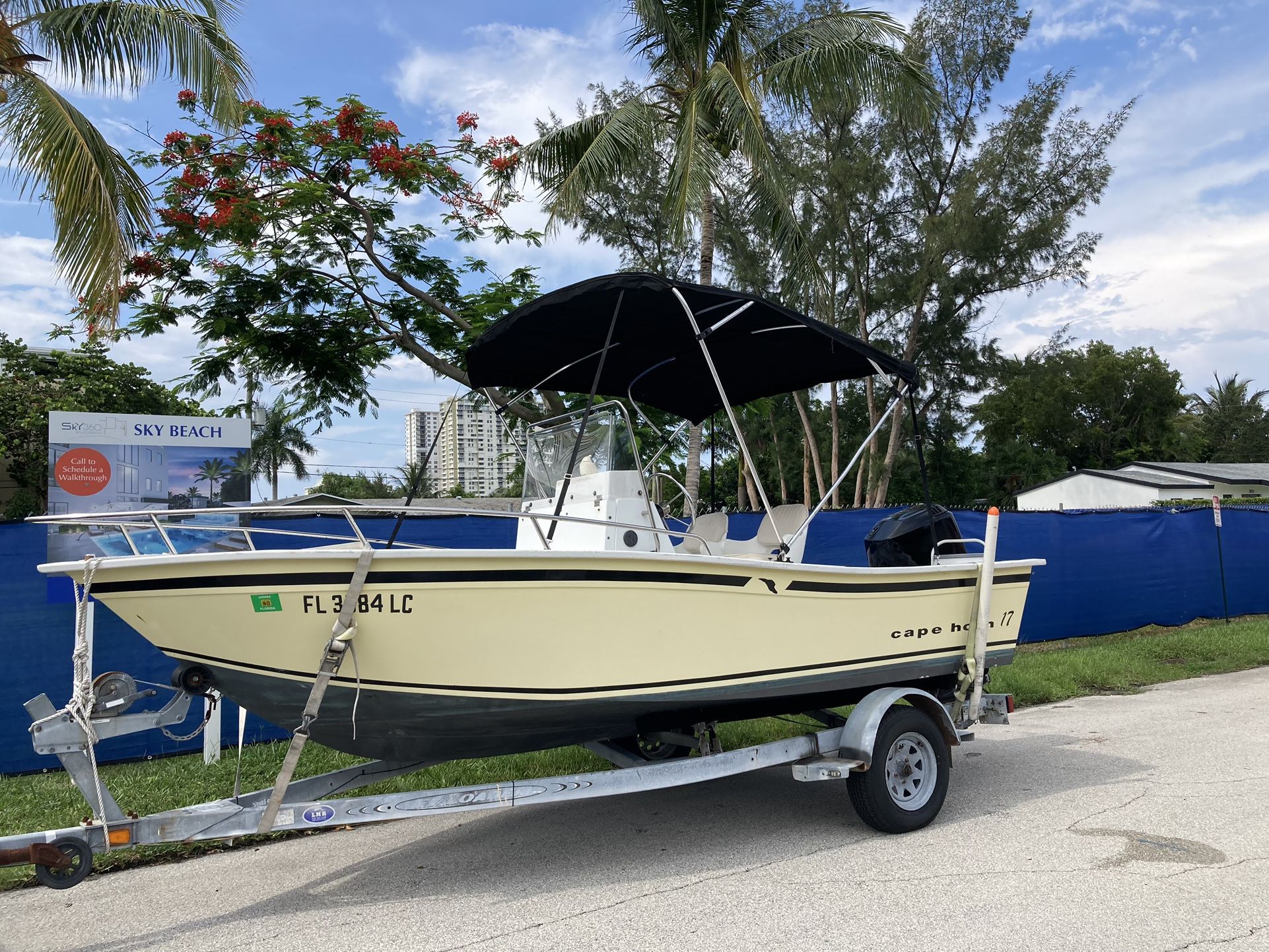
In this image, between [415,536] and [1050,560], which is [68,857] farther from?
[1050,560]

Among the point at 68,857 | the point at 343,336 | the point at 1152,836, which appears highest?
the point at 343,336

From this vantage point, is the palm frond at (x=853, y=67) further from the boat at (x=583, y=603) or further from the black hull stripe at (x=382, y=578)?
the black hull stripe at (x=382, y=578)

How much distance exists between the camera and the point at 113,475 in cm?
792

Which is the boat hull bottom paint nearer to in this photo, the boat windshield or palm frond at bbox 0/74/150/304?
the boat windshield

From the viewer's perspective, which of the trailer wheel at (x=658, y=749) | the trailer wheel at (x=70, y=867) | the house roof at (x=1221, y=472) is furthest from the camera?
the house roof at (x=1221, y=472)

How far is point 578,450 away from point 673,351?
1.10m

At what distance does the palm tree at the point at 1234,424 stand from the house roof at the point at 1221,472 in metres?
21.4

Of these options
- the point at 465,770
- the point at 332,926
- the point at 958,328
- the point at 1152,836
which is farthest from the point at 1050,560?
the point at 958,328

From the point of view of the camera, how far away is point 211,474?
321 inches

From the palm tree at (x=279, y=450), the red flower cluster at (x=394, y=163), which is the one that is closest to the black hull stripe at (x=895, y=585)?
the red flower cluster at (x=394, y=163)

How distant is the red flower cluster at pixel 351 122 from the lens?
11.3 metres

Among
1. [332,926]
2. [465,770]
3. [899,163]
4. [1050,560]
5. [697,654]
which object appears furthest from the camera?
[899,163]

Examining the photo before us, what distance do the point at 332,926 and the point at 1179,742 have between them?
19.6 feet

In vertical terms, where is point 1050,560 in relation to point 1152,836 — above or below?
above
